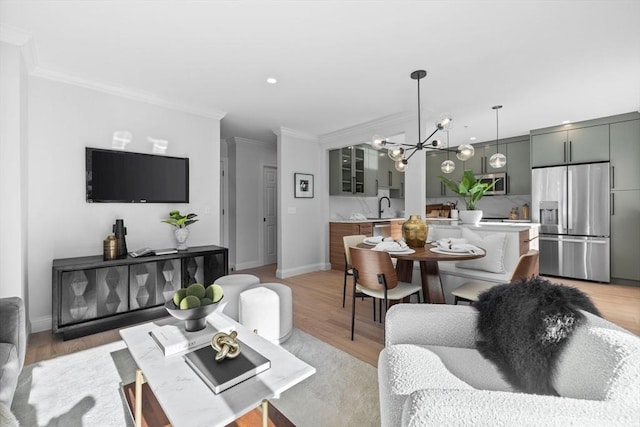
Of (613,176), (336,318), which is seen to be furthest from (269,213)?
(613,176)

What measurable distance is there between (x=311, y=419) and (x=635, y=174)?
533 cm

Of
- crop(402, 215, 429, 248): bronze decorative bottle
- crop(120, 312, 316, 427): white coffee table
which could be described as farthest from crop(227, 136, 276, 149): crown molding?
crop(120, 312, 316, 427): white coffee table

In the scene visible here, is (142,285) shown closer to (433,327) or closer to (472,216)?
(433,327)

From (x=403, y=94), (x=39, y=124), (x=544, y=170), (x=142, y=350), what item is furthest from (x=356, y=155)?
(x=142, y=350)

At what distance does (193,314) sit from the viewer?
1435 mm

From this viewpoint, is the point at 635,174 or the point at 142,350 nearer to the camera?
the point at 142,350

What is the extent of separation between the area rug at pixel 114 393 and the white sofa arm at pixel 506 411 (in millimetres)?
1048

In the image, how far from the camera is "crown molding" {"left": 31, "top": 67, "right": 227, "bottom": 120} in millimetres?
2758

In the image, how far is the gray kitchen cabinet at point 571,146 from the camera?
14.0ft

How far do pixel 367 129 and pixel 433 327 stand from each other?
3.75m

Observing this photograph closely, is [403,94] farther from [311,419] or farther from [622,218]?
[622,218]

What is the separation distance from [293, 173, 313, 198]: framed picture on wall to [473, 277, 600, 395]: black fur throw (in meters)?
3.95

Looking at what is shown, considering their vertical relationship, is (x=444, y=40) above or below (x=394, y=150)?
above

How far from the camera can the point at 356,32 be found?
2217mm
